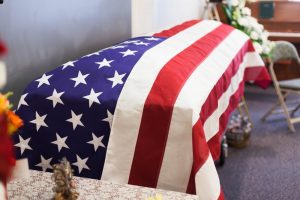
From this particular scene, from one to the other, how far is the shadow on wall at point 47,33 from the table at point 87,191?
0.46m

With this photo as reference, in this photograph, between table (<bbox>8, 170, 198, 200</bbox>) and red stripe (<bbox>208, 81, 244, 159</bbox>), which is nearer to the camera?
table (<bbox>8, 170, 198, 200</bbox>)

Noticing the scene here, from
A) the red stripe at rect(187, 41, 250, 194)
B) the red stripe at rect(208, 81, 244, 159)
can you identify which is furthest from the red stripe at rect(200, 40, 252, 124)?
the red stripe at rect(208, 81, 244, 159)

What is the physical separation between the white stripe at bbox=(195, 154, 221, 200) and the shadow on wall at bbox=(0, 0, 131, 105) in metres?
0.73

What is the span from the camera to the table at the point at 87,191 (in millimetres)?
1027

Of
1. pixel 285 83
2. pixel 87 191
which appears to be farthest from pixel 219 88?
pixel 285 83

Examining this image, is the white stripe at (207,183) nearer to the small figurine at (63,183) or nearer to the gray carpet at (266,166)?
the small figurine at (63,183)

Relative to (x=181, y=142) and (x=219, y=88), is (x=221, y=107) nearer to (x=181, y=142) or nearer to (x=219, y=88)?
(x=219, y=88)

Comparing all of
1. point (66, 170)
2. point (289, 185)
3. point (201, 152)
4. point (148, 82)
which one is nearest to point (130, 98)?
point (148, 82)

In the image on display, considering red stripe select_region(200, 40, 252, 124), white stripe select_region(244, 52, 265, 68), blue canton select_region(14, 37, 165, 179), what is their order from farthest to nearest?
white stripe select_region(244, 52, 265, 68) < red stripe select_region(200, 40, 252, 124) < blue canton select_region(14, 37, 165, 179)

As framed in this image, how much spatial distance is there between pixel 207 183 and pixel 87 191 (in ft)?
1.23

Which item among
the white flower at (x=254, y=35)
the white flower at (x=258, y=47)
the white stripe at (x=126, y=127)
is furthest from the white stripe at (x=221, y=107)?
the white flower at (x=254, y=35)

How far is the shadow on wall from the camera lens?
141 centimetres

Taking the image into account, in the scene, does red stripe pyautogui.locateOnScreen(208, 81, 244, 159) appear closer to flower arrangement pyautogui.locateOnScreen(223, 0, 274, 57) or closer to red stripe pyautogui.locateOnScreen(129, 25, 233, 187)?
red stripe pyautogui.locateOnScreen(129, 25, 233, 187)

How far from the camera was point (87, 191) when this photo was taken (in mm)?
1055
